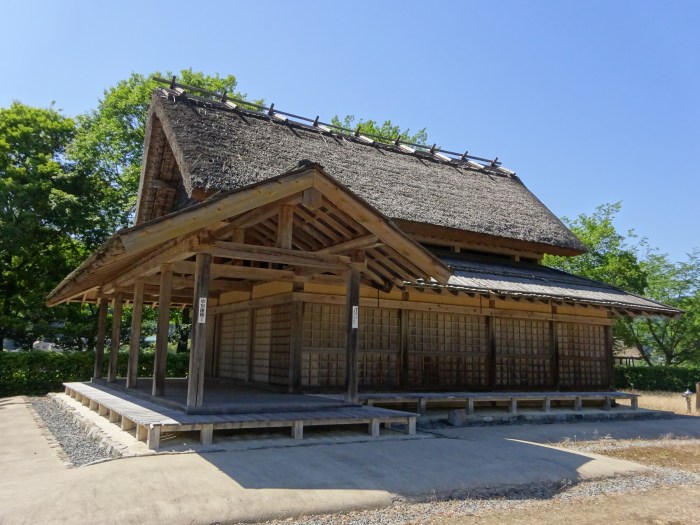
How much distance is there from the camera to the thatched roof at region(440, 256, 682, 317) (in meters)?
11.4

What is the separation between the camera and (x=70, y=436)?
8.15 meters

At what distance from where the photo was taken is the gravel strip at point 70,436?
650cm

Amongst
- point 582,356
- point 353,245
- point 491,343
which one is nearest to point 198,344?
point 353,245

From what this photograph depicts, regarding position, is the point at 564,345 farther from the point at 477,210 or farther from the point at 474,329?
the point at 477,210

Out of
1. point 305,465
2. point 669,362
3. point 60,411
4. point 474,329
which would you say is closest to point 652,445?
point 474,329

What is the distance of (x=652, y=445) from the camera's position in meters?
9.43

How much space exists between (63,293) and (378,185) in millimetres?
7433

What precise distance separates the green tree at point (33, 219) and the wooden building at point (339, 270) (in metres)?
5.95

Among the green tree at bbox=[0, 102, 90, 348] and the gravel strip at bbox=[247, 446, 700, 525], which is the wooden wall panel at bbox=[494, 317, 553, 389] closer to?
the gravel strip at bbox=[247, 446, 700, 525]

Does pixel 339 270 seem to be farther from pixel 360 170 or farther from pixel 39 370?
pixel 39 370

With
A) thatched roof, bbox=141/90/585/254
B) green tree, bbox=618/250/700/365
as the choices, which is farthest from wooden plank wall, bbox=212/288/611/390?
green tree, bbox=618/250/700/365

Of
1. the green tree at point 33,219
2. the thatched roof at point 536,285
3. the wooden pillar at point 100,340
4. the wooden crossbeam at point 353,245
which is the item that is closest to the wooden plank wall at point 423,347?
the thatched roof at point 536,285

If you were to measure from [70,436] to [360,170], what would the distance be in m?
8.76

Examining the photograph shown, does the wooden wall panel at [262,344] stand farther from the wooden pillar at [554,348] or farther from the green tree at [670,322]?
the green tree at [670,322]
